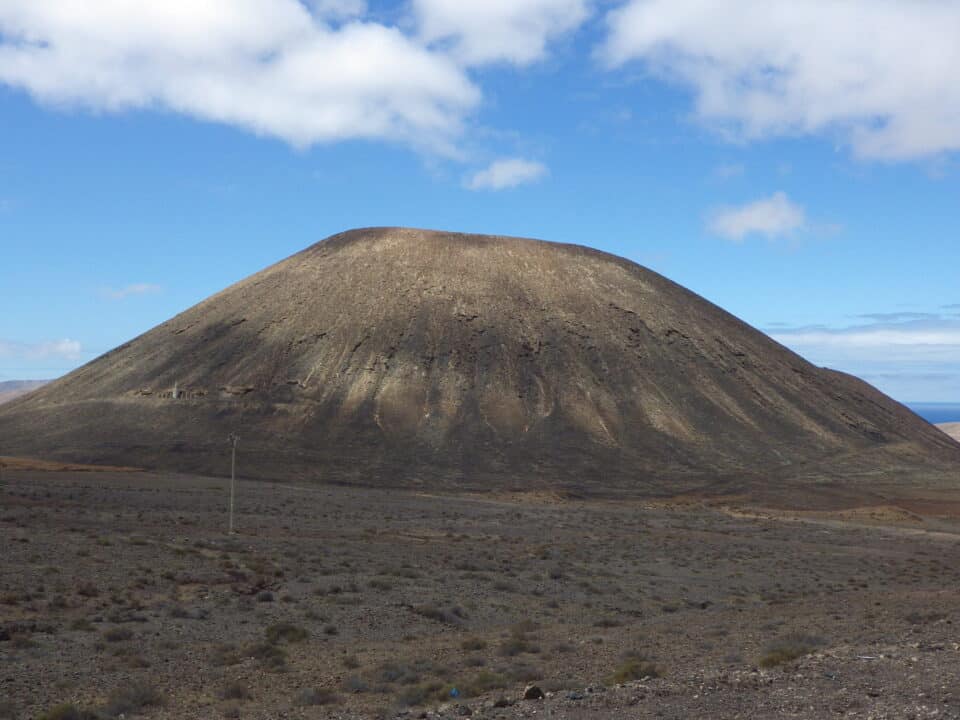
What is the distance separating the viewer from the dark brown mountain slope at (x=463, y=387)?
74000 millimetres

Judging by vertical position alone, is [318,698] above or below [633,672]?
below

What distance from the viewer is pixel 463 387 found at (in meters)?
84.2

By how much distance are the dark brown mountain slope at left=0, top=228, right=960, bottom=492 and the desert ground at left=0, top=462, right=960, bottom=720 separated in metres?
29.8

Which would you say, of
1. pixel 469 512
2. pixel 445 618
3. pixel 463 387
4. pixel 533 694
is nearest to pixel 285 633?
pixel 445 618

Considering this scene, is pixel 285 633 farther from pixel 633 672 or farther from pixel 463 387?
pixel 463 387

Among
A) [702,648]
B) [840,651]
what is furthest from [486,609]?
[840,651]

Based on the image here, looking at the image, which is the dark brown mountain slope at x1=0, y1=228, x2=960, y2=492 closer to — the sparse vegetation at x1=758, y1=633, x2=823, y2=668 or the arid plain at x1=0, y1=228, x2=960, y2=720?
Answer: the arid plain at x1=0, y1=228, x2=960, y2=720

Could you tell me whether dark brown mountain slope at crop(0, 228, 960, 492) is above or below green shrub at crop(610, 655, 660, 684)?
above

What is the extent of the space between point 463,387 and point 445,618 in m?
63.7

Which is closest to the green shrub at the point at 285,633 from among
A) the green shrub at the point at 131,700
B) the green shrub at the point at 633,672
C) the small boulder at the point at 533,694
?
the green shrub at the point at 131,700

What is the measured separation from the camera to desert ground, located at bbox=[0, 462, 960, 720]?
1208cm

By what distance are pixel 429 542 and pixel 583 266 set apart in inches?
2905

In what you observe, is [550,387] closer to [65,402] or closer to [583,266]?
[583,266]

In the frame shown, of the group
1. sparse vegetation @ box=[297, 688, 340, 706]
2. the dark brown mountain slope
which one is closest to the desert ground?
sparse vegetation @ box=[297, 688, 340, 706]
